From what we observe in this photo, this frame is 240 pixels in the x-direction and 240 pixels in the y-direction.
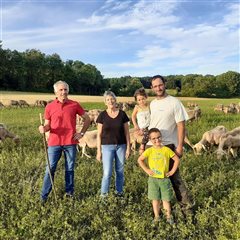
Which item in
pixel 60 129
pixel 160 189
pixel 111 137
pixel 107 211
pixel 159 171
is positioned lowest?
pixel 107 211

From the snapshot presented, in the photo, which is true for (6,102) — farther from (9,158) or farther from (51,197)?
(51,197)

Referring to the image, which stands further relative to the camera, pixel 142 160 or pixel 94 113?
pixel 94 113

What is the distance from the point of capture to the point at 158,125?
5762 millimetres

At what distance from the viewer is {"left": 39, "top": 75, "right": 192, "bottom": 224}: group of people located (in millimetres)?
5660

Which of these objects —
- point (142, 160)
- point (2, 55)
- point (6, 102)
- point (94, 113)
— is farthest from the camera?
point (2, 55)

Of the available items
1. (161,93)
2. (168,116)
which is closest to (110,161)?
(168,116)

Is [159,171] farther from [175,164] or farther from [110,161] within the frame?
[110,161]

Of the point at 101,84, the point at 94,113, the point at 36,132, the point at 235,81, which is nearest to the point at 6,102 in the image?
the point at 94,113

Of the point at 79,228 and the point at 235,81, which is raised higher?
the point at 235,81

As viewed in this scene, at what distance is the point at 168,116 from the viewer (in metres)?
5.68

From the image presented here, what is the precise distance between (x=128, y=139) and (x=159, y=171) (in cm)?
121

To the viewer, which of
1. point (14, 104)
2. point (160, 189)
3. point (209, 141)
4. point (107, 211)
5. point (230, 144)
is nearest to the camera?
point (160, 189)

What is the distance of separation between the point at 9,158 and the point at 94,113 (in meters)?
12.7

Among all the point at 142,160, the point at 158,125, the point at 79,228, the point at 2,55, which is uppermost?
the point at 2,55
